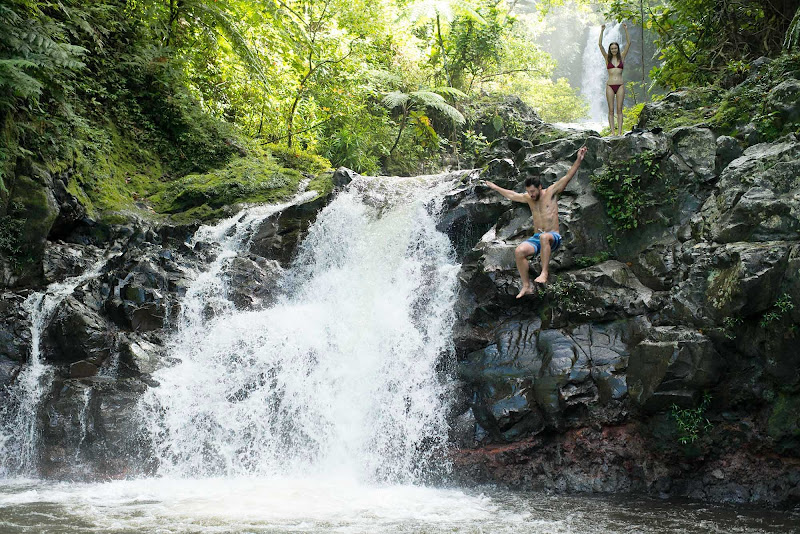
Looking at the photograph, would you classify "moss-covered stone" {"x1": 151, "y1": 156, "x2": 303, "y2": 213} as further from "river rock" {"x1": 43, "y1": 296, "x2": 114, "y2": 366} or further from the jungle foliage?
the jungle foliage

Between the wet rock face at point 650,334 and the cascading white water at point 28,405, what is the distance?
20.2 ft

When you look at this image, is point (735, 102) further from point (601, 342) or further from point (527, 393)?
point (527, 393)

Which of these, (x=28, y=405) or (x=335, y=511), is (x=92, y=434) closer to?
(x=28, y=405)

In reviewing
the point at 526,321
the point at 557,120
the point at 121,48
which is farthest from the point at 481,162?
the point at 557,120

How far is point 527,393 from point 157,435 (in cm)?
533

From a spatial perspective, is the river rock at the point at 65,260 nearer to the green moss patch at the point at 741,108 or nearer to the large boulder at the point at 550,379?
the large boulder at the point at 550,379

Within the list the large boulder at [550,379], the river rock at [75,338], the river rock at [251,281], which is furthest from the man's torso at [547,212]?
the river rock at [75,338]

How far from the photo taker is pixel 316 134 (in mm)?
18656

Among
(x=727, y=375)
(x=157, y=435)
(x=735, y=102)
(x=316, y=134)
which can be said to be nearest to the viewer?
(x=727, y=375)

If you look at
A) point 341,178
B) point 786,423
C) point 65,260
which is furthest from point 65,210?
point 786,423

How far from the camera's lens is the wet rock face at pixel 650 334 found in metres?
6.68

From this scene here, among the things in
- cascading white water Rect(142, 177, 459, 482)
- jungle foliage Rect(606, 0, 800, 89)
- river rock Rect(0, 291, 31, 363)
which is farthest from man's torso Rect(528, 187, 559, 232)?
river rock Rect(0, 291, 31, 363)

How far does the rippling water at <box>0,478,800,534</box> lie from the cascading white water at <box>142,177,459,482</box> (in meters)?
0.65

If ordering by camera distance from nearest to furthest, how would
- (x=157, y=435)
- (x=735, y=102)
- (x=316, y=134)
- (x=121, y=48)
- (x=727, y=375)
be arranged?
1. (x=727, y=375)
2. (x=157, y=435)
3. (x=735, y=102)
4. (x=121, y=48)
5. (x=316, y=134)
